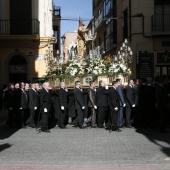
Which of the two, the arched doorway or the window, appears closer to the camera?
the arched doorway

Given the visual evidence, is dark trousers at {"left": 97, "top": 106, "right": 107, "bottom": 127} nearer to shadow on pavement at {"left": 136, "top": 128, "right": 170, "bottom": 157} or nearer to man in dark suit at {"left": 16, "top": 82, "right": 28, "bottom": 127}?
shadow on pavement at {"left": 136, "top": 128, "right": 170, "bottom": 157}

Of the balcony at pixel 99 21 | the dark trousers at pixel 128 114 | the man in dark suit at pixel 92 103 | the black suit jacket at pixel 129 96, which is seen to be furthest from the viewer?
the balcony at pixel 99 21

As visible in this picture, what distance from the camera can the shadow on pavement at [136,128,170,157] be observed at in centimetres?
1104

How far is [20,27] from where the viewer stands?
28.8 meters

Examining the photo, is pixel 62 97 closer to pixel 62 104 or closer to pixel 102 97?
pixel 62 104

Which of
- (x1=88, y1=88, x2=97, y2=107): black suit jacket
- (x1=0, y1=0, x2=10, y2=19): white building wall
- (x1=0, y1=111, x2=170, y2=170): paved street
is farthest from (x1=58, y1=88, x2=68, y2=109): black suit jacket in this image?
(x1=0, y1=0, x2=10, y2=19): white building wall

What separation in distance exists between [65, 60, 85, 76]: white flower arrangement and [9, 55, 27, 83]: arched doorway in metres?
10.4

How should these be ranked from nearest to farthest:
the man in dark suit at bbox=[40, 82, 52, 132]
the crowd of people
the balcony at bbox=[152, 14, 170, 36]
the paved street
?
1. the paved street
2. the man in dark suit at bbox=[40, 82, 52, 132]
3. the crowd of people
4. the balcony at bbox=[152, 14, 170, 36]

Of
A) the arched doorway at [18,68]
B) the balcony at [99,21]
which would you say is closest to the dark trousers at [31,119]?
the arched doorway at [18,68]

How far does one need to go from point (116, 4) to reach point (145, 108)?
19.3 meters

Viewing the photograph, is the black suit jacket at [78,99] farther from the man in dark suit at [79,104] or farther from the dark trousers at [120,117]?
the dark trousers at [120,117]

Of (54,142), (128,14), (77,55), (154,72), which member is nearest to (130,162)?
(54,142)

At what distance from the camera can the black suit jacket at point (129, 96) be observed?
1634 cm

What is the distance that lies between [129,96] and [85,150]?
5852 mm
